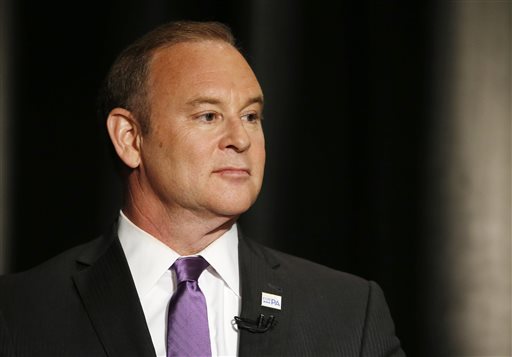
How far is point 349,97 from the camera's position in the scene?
2.99 meters

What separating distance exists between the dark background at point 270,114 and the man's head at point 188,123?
1.90 ft

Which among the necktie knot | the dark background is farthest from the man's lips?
the dark background

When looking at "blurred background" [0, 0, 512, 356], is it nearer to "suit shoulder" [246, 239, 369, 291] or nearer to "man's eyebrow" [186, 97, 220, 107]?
"suit shoulder" [246, 239, 369, 291]

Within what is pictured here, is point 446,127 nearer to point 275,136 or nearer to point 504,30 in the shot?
point 504,30

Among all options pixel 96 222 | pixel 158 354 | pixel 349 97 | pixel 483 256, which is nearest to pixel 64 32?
pixel 96 222

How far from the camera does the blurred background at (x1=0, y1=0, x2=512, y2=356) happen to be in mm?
2838

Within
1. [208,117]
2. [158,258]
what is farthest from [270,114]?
[158,258]

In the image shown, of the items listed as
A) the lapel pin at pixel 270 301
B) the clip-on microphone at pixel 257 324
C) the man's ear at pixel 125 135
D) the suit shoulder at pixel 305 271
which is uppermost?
the man's ear at pixel 125 135

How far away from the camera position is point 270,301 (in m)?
2.26

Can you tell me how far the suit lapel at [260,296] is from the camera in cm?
215

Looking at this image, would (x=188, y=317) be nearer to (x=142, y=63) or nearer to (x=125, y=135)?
(x=125, y=135)

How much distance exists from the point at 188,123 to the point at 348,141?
0.89 metres

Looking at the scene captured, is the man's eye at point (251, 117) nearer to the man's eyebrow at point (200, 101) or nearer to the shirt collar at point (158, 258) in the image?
the man's eyebrow at point (200, 101)

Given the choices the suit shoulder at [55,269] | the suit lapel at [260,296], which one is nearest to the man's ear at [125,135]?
the suit shoulder at [55,269]
